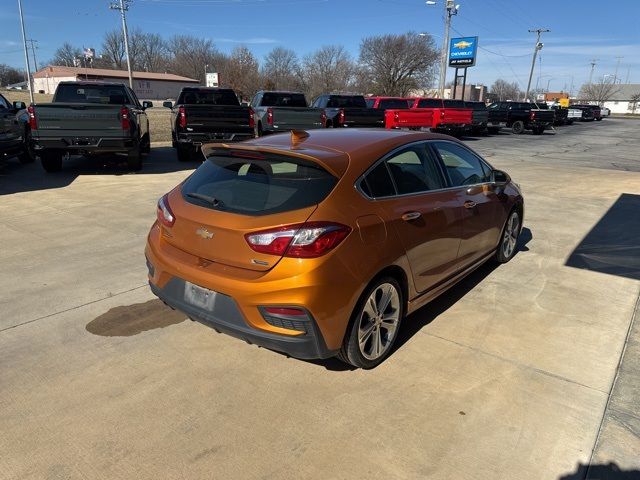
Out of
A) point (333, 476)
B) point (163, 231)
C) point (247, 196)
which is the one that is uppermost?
point (247, 196)

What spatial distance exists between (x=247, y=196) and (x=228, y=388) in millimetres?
1262

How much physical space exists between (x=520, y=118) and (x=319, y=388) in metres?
31.3

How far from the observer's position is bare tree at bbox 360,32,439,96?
75.6m

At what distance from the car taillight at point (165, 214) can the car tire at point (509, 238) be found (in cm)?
356

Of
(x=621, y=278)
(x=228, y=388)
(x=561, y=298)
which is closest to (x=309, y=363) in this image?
(x=228, y=388)

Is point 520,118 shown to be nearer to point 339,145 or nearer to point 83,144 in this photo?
point 83,144

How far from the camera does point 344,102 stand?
808 inches

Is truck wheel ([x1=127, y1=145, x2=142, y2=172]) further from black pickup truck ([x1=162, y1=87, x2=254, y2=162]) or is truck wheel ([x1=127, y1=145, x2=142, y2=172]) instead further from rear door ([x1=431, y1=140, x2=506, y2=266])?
rear door ([x1=431, y1=140, x2=506, y2=266])

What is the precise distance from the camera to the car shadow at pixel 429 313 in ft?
11.5

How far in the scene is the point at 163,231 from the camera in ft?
11.6

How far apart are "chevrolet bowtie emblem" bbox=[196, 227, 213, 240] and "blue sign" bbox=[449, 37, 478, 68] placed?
49.7 meters

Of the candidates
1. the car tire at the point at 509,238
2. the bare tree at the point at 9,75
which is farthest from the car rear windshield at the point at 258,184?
the bare tree at the point at 9,75

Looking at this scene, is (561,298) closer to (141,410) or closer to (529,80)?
(141,410)

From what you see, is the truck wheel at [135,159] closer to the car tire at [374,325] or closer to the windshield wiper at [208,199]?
the windshield wiper at [208,199]
